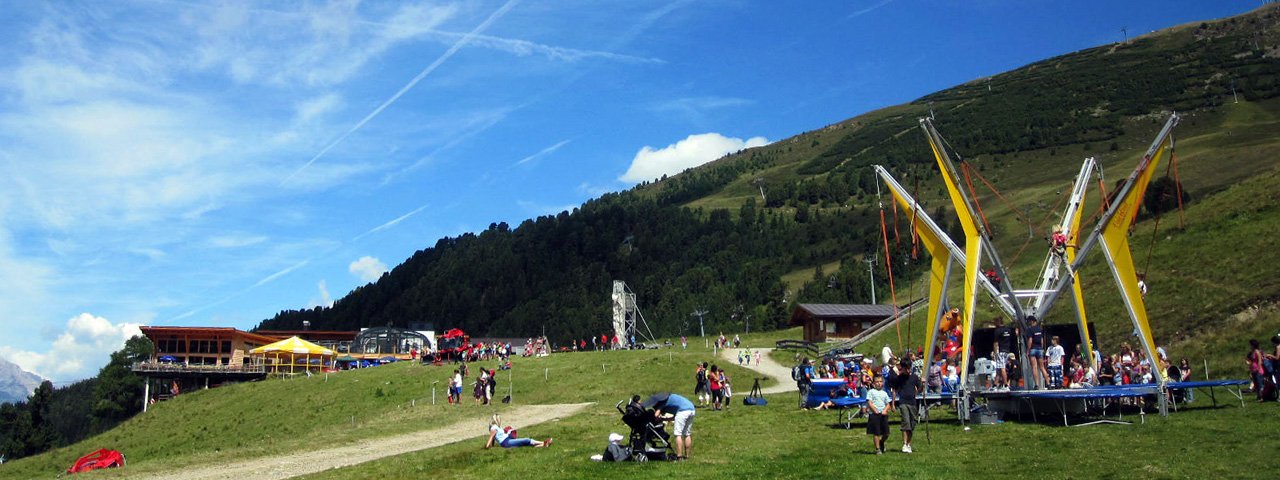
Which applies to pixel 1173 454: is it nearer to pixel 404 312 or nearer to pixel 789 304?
pixel 789 304

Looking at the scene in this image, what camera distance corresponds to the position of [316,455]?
72.4 feet

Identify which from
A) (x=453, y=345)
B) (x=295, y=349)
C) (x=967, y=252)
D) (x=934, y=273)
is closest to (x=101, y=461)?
(x=934, y=273)

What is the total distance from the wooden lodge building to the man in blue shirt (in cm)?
5129

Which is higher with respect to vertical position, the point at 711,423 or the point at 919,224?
the point at 919,224

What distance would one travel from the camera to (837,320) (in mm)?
69312

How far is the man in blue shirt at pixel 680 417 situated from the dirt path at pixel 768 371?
2022 centimetres

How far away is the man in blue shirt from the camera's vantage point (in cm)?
1772

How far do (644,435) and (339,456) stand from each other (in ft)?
28.1

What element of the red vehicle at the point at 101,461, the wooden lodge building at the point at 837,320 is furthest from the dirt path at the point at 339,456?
the wooden lodge building at the point at 837,320

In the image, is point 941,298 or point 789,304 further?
point 789,304

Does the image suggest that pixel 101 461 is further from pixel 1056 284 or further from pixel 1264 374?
pixel 1264 374

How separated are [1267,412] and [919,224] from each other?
11.8 m

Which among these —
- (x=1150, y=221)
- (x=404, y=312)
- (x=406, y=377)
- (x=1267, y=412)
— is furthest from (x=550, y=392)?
(x=404, y=312)

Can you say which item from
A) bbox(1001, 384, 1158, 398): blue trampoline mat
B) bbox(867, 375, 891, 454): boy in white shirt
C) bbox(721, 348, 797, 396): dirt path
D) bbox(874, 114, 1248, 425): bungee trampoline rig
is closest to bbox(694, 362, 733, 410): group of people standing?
bbox(721, 348, 797, 396): dirt path
